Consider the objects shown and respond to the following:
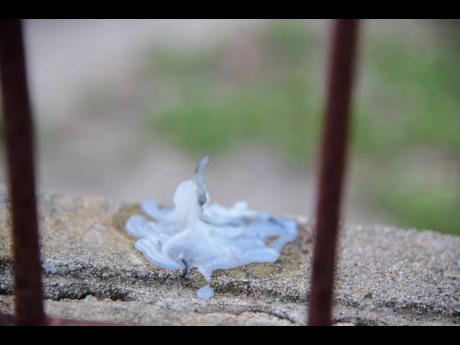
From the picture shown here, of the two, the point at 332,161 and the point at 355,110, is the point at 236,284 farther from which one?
the point at 355,110

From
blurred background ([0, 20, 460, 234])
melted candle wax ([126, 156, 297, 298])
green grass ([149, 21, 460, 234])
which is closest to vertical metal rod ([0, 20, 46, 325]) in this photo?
melted candle wax ([126, 156, 297, 298])

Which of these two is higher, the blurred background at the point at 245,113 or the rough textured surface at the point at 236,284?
the blurred background at the point at 245,113

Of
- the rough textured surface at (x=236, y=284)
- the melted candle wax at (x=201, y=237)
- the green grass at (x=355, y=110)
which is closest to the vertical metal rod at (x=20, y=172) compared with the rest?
the rough textured surface at (x=236, y=284)

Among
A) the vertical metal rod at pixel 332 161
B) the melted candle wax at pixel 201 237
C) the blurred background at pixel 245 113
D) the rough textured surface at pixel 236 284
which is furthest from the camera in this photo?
the blurred background at pixel 245 113

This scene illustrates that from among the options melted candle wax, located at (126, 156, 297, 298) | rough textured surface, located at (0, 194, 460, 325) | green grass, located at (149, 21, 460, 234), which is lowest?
rough textured surface, located at (0, 194, 460, 325)

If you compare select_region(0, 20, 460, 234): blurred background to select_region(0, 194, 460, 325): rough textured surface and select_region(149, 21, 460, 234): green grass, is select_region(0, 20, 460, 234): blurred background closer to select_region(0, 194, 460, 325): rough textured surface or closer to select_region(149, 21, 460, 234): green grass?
select_region(149, 21, 460, 234): green grass

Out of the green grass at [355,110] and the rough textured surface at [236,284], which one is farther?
the green grass at [355,110]

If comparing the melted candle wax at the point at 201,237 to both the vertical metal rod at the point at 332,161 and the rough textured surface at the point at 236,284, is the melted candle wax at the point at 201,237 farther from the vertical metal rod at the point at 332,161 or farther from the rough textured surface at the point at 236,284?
the vertical metal rod at the point at 332,161

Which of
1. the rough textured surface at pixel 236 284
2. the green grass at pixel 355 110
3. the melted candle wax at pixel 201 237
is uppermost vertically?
the green grass at pixel 355 110
